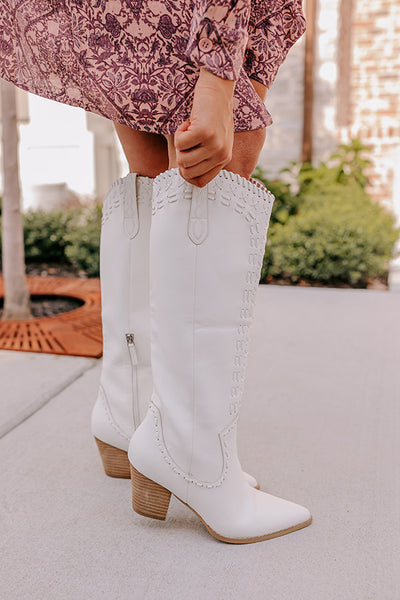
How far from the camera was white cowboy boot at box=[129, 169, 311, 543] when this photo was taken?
0.89m

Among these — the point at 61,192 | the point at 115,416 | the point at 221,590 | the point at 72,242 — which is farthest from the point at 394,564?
the point at 61,192

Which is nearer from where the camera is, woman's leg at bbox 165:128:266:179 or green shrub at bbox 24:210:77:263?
woman's leg at bbox 165:128:266:179

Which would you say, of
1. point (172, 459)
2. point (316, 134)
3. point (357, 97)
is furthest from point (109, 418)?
point (357, 97)

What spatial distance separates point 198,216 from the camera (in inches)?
34.8

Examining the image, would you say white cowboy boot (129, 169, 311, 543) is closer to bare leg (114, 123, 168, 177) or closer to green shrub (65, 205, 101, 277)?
bare leg (114, 123, 168, 177)

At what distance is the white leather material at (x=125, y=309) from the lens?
1069 mm

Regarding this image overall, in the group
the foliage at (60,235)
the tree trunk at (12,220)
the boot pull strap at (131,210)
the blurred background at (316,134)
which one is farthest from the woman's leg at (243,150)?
the blurred background at (316,134)

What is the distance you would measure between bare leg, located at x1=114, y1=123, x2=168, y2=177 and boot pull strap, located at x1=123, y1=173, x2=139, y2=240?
0.04m

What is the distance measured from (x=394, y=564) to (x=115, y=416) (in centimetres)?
58

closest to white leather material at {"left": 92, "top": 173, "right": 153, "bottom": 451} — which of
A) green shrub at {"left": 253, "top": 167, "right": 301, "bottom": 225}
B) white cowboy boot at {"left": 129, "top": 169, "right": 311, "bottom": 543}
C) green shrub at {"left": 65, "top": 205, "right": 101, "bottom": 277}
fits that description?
white cowboy boot at {"left": 129, "top": 169, "right": 311, "bottom": 543}

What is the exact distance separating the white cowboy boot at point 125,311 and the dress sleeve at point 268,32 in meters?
0.28

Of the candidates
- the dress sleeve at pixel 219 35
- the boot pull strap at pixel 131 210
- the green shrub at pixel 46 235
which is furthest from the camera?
the green shrub at pixel 46 235

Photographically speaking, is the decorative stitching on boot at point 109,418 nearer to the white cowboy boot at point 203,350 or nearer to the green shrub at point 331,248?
the white cowboy boot at point 203,350

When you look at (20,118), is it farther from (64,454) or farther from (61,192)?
(64,454)
